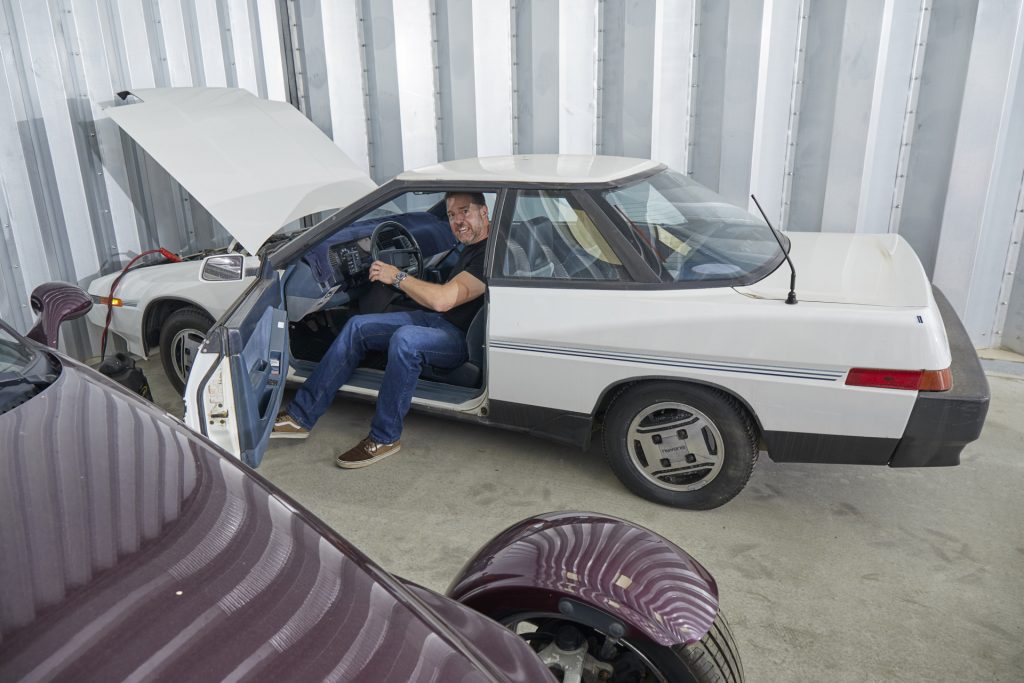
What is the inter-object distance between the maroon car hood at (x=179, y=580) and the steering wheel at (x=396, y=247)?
2.40m

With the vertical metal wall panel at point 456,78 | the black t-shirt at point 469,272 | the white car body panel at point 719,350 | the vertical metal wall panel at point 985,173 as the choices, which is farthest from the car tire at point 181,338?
the vertical metal wall panel at point 985,173

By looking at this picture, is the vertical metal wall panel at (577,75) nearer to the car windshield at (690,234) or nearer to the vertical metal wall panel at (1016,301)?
Answer: the car windshield at (690,234)

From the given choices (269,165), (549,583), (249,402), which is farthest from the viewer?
(269,165)

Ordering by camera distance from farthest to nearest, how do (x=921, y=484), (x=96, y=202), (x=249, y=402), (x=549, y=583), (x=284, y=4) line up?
1. (x=284, y=4)
2. (x=96, y=202)
3. (x=921, y=484)
4. (x=249, y=402)
5. (x=549, y=583)

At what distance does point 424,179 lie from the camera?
3.45 m

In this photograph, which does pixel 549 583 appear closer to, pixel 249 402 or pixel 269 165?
pixel 249 402

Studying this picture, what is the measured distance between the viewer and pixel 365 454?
366cm

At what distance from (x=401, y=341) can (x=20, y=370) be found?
180 centimetres

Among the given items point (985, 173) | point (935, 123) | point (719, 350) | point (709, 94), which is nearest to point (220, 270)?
point (719, 350)

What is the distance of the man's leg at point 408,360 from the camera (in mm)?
3459

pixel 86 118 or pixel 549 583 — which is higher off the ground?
pixel 86 118

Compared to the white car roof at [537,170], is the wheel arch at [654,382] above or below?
below

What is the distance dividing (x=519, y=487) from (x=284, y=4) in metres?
4.35

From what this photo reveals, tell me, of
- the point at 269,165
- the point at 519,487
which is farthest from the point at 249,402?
the point at 269,165
